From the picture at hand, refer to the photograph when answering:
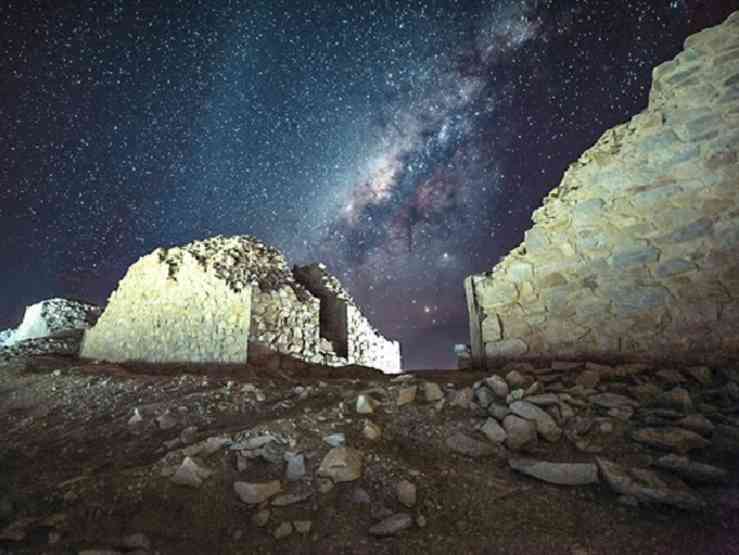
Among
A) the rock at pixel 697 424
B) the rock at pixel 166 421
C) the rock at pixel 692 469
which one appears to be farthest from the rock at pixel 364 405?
the rock at pixel 697 424

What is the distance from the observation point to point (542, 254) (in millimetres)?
4230

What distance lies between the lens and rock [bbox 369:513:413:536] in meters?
1.84

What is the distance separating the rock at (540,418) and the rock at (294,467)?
1474 mm

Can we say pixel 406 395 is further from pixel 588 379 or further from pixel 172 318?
pixel 172 318

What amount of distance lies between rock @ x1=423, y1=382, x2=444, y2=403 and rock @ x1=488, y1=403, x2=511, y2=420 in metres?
0.47

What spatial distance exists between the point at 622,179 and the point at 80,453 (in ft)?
18.3

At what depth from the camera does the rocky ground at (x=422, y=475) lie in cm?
182

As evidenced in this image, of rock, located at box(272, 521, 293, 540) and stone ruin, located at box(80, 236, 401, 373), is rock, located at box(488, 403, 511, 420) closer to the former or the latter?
rock, located at box(272, 521, 293, 540)

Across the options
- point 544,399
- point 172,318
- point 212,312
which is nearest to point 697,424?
point 544,399

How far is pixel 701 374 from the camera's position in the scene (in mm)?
2834

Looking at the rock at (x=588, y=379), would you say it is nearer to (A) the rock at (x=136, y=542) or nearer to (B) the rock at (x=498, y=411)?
(B) the rock at (x=498, y=411)

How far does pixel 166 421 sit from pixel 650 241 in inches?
190

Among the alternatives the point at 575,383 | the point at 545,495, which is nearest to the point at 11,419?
the point at 545,495

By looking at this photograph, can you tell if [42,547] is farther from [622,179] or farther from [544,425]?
[622,179]
